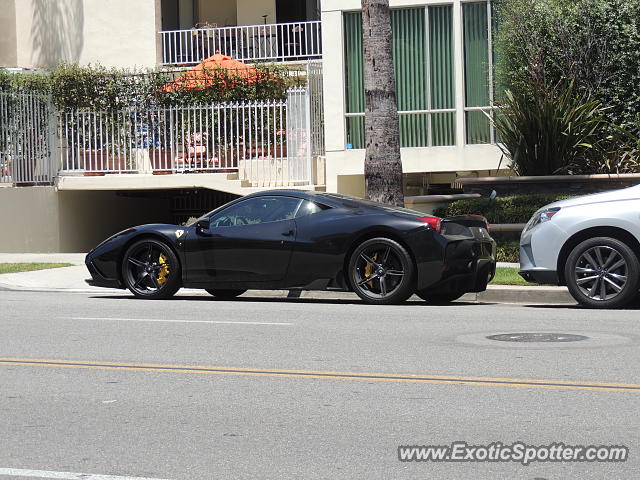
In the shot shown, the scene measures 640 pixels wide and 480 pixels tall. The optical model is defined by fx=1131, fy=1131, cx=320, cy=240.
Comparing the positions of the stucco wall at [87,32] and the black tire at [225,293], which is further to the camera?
the stucco wall at [87,32]

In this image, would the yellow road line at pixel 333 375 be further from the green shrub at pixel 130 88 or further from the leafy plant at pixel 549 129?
the green shrub at pixel 130 88

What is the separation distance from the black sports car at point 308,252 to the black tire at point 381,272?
0.4 inches

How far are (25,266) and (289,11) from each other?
15508 millimetres

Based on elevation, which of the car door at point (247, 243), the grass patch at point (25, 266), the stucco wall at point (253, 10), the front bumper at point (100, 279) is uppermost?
the stucco wall at point (253, 10)

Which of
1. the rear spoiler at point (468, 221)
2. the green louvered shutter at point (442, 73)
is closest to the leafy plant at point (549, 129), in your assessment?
the green louvered shutter at point (442, 73)

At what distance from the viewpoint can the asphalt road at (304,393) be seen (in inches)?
231

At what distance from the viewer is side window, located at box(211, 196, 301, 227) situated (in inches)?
529

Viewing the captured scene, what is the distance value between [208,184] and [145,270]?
826 cm

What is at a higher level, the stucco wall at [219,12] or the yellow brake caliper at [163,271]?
the stucco wall at [219,12]

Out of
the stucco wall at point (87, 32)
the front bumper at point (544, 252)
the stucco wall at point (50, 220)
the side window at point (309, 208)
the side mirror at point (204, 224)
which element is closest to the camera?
the front bumper at point (544, 252)

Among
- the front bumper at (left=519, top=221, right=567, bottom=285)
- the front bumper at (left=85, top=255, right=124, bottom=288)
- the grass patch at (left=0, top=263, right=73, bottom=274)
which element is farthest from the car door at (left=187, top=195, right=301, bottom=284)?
the grass patch at (left=0, top=263, right=73, bottom=274)

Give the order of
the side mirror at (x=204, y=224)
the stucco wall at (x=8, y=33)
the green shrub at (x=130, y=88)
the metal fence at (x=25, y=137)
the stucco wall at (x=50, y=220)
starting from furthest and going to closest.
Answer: the stucco wall at (x=8, y=33)
the metal fence at (x=25, y=137)
the green shrub at (x=130, y=88)
the stucco wall at (x=50, y=220)
the side mirror at (x=204, y=224)

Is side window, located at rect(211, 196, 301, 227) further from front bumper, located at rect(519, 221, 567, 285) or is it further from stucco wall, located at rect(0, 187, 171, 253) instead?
stucco wall, located at rect(0, 187, 171, 253)

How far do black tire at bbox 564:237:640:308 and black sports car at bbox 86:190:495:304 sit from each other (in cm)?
114
